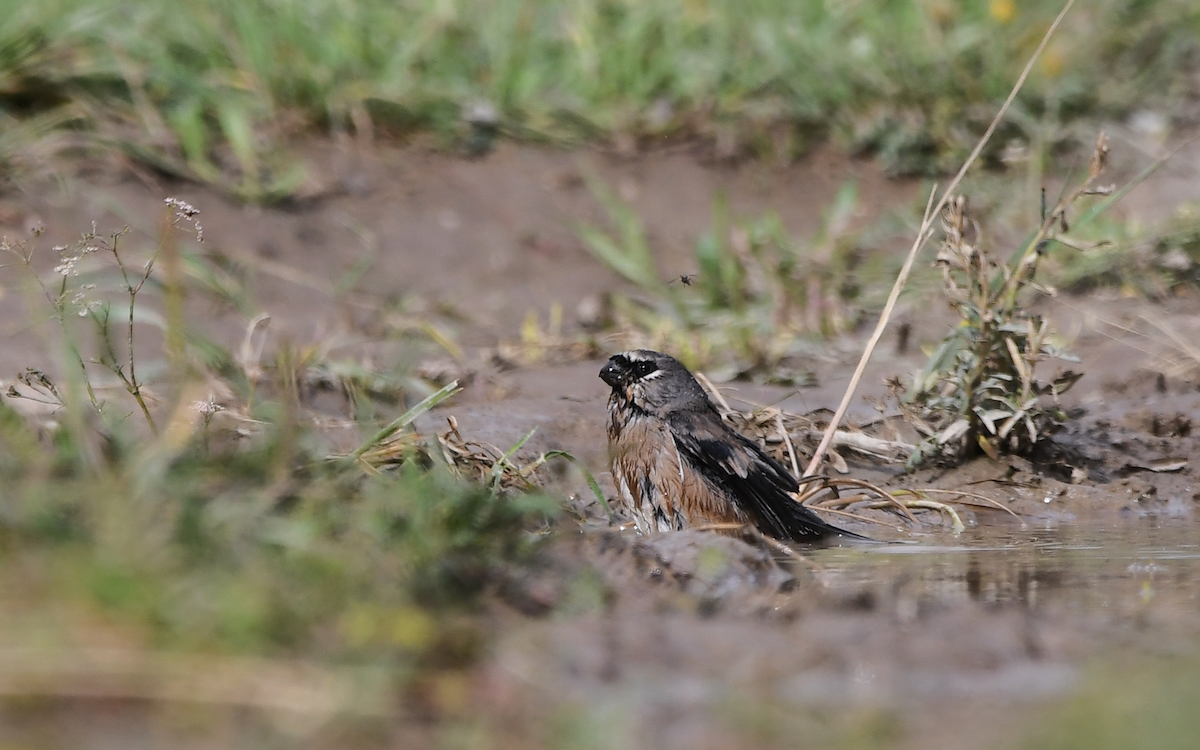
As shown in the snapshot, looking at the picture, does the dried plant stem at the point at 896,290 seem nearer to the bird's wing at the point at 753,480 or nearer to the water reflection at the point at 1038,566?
the bird's wing at the point at 753,480

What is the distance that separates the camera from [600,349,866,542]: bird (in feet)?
16.0

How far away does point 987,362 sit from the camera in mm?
5109

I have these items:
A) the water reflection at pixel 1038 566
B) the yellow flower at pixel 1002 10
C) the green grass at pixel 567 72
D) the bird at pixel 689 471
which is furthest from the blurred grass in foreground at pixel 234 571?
the yellow flower at pixel 1002 10

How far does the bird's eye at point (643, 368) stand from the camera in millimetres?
5281

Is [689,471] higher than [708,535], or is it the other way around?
[708,535]

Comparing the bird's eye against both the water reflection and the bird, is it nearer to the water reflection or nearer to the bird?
Result: the bird

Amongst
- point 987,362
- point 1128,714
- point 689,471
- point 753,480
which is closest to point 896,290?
point 987,362

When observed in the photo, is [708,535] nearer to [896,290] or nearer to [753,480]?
[753,480]

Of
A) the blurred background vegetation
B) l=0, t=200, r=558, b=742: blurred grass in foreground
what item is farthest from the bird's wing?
l=0, t=200, r=558, b=742: blurred grass in foreground

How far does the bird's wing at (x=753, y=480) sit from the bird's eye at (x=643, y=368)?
328mm

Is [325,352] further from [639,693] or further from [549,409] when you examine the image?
[639,693]

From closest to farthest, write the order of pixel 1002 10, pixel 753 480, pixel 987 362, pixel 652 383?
pixel 753 480, pixel 987 362, pixel 652 383, pixel 1002 10

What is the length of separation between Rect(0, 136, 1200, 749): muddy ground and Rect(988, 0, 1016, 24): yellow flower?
1389 millimetres

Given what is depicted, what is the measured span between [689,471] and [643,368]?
1.63 feet
